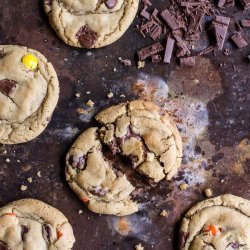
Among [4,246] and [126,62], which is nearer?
[4,246]

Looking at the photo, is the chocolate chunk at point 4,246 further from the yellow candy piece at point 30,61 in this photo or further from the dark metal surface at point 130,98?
the yellow candy piece at point 30,61

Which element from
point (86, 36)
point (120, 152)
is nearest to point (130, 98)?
point (120, 152)

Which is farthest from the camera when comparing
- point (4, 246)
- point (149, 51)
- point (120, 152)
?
point (149, 51)

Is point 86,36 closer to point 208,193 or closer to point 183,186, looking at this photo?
point 183,186

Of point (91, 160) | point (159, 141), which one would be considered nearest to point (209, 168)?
point (159, 141)

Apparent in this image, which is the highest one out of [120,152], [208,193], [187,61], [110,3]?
[110,3]

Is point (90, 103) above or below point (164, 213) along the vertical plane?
above

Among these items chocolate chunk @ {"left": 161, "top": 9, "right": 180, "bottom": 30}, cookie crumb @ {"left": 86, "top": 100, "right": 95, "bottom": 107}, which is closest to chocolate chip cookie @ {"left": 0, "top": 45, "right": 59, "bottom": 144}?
cookie crumb @ {"left": 86, "top": 100, "right": 95, "bottom": 107}

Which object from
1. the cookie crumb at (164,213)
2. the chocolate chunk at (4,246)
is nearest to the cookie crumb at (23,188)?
the chocolate chunk at (4,246)
